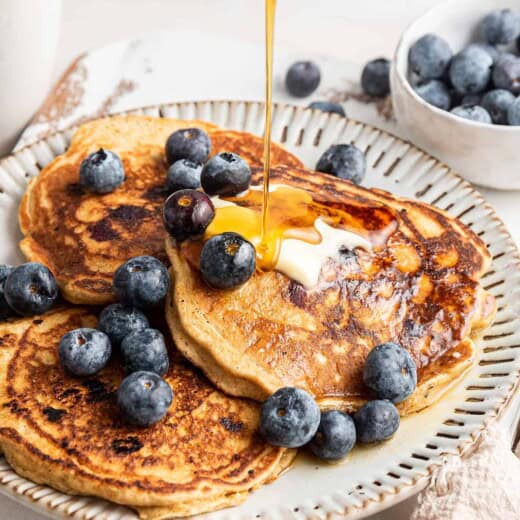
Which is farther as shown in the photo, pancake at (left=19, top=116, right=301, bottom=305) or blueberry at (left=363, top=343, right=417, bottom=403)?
pancake at (left=19, top=116, right=301, bottom=305)

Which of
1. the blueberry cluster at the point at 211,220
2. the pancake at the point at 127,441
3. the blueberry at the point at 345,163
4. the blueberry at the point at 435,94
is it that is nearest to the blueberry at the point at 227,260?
the blueberry cluster at the point at 211,220

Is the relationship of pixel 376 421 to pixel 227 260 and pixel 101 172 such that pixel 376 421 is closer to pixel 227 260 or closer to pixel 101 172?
pixel 227 260

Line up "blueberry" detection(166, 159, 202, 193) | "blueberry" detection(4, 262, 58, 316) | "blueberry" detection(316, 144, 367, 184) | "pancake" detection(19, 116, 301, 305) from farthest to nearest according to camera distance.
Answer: "blueberry" detection(316, 144, 367, 184) → "blueberry" detection(166, 159, 202, 193) → "pancake" detection(19, 116, 301, 305) → "blueberry" detection(4, 262, 58, 316)

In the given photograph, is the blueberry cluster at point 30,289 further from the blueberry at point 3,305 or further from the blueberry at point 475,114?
the blueberry at point 475,114

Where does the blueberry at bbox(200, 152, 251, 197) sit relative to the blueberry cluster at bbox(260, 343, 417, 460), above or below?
above

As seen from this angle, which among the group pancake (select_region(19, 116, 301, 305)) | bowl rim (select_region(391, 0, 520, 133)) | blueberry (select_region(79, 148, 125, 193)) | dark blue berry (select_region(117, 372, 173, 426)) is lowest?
bowl rim (select_region(391, 0, 520, 133))

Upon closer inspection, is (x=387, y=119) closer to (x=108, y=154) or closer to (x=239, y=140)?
(x=239, y=140)

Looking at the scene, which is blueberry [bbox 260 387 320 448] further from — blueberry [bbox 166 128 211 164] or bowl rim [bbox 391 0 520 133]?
bowl rim [bbox 391 0 520 133]

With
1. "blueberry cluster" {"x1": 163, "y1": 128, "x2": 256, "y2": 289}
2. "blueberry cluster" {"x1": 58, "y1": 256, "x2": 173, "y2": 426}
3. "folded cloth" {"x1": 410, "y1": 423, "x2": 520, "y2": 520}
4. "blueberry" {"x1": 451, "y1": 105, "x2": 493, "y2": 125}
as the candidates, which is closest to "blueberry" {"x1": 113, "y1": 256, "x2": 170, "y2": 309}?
"blueberry cluster" {"x1": 58, "y1": 256, "x2": 173, "y2": 426}
